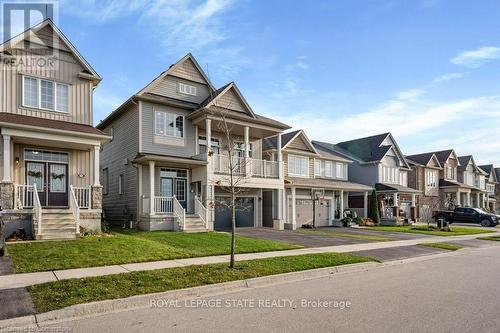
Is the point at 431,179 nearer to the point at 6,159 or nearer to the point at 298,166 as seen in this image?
the point at 298,166

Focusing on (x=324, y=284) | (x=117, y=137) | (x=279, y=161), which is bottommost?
(x=324, y=284)

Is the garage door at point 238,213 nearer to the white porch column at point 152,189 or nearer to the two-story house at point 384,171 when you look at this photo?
the white porch column at point 152,189

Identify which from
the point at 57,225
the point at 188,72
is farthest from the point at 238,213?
the point at 57,225

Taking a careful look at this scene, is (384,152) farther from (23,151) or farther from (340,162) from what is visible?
(23,151)

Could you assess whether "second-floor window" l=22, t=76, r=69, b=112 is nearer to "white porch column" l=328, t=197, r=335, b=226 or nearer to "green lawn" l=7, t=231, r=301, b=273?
"green lawn" l=7, t=231, r=301, b=273

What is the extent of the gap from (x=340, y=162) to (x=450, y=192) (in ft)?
67.4

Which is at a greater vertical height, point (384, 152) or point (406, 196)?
point (384, 152)

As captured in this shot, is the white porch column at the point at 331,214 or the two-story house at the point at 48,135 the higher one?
the two-story house at the point at 48,135

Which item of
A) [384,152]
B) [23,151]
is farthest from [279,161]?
[384,152]

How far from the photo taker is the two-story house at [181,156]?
20.1 meters

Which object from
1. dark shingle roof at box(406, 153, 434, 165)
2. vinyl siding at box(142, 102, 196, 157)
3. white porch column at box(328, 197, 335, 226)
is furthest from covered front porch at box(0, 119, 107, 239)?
dark shingle roof at box(406, 153, 434, 165)

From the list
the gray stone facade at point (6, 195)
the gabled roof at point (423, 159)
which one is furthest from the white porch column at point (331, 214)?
the gray stone facade at point (6, 195)

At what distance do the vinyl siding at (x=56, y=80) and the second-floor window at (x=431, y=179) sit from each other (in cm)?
3947

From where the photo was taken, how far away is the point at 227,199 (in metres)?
24.6
